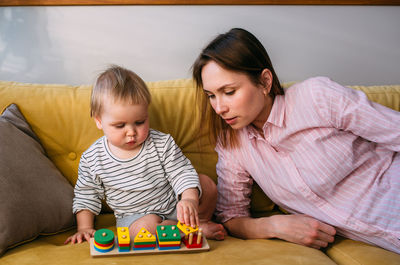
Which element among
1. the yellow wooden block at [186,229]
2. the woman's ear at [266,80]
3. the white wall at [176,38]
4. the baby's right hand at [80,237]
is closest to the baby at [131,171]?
the baby's right hand at [80,237]

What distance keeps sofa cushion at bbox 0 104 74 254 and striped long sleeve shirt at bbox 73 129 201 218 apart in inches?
3.4

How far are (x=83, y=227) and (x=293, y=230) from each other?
0.80 meters

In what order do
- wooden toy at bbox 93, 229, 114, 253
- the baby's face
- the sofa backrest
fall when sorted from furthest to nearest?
the sofa backrest → the baby's face → wooden toy at bbox 93, 229, 114, 253

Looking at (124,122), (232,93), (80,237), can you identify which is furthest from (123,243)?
(232,93)

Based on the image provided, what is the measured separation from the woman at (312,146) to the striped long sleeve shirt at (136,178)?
274mm

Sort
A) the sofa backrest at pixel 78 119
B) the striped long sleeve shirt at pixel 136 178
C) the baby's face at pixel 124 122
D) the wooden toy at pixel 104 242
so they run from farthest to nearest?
the sofa backrest at pixel 78 119 → the striped long sleeve shirt at pixel 136 178 → the baby's face at pixel 124 122 → the wooden toy at pixel 104 242

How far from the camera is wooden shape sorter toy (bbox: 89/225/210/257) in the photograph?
125 cm

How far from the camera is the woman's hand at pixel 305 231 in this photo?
1.46 m

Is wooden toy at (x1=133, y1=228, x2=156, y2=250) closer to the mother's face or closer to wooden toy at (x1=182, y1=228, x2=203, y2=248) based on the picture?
wooden toy at (x1=182, y1=228, x2=203, y2=248)

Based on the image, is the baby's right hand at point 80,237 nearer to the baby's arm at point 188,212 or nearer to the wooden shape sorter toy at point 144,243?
the wooden shape sorter toy at point 144,243

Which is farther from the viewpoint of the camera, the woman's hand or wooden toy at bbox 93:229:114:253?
the woman's hand

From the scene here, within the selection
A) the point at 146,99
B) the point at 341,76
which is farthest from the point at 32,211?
the point at 341,76

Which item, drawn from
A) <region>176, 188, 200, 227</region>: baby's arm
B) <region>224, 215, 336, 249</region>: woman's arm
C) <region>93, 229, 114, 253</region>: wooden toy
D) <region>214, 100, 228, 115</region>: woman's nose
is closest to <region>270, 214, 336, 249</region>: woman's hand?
<region>224, 215, 336, 249</region>: woman's arm

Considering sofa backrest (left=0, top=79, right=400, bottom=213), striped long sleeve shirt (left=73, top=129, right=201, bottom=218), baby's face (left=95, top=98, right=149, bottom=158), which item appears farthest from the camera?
sofa backrest (left=0, top=79, right=400, bottom=213)
